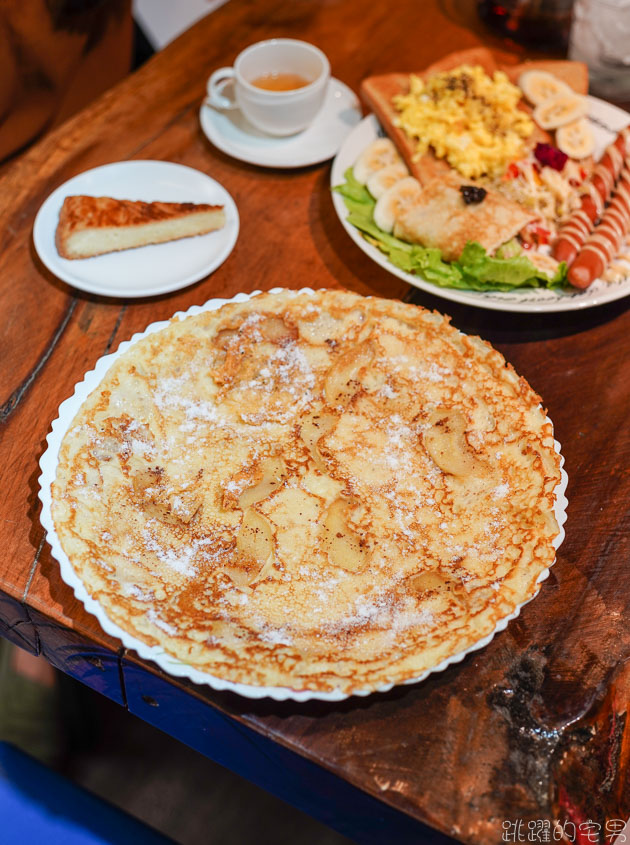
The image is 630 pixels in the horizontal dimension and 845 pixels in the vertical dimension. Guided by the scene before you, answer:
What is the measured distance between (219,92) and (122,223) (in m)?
0.75

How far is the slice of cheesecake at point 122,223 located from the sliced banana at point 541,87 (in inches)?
45.7

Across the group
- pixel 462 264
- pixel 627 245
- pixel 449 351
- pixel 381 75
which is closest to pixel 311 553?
pixel 449 351

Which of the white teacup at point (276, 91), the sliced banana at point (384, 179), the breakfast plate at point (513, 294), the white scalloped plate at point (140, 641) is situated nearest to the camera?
the white scalloped plate at point (140, 641)

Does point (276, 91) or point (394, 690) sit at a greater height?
point (276, 91)

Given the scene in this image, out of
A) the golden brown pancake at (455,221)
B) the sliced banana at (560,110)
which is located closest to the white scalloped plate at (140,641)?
the golden brown pancake at (455,221)

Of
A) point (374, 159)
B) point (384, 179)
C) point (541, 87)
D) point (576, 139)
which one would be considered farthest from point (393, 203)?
point (541, 87)

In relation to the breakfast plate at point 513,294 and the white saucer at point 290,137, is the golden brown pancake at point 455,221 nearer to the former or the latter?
the breakfast plate at point 513,294

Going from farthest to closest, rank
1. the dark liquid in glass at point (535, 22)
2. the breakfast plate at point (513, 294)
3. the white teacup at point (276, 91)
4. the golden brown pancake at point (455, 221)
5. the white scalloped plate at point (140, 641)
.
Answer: the dark liquid in glass at point (535, 22) → the white teacup at point (276, 91) → the golden brown pancake at point (455, 221) → the breakfast plate at point (513, 294) → the white scalloped plate at point (140, 641)

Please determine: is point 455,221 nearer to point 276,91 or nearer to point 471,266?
point 471,266

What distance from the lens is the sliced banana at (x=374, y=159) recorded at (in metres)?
2.35

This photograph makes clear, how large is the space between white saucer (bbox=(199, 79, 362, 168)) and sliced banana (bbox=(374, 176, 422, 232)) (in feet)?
1.09

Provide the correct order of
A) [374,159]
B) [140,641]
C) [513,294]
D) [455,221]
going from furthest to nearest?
[374,159], [455,221], [513,294], [140,641]

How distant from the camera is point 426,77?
103 inches

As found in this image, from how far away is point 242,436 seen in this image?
1.74 meters
